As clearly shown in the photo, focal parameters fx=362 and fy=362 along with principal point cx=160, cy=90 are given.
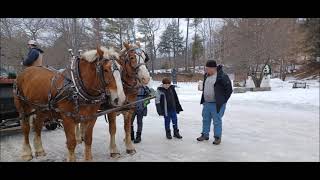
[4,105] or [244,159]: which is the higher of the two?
[4,105]

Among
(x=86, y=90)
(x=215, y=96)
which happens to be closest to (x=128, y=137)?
(x=86, y=90)

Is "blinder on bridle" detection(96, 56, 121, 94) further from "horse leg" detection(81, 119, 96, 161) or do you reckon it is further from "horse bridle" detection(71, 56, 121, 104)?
"horse leg" detection(81, 119, 96, 161)

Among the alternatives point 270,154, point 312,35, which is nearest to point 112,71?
point 270,154

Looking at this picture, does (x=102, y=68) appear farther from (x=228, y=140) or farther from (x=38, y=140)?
(x=228, y=140)

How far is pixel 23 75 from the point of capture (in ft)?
22.4

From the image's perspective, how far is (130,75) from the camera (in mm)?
6664

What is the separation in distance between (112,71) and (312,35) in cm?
2000

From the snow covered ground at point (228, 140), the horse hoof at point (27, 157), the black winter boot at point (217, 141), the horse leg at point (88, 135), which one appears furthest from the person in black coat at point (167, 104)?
the horse hoof at point (27, 157)

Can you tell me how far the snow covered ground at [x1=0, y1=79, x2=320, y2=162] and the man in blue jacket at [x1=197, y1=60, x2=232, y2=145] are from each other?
12.9 inches

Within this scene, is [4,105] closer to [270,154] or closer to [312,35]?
[270,154]

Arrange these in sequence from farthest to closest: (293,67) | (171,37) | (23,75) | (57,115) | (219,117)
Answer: (171,37) → (293,67) → (219,117) → (23,75) → (57,115)

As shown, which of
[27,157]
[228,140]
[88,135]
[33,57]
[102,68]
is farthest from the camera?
[228,140]

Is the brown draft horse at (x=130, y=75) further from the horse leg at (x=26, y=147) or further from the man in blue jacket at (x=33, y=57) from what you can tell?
the man in blue jacket at (x=33, y=57)

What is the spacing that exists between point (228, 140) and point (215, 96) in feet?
3.39
